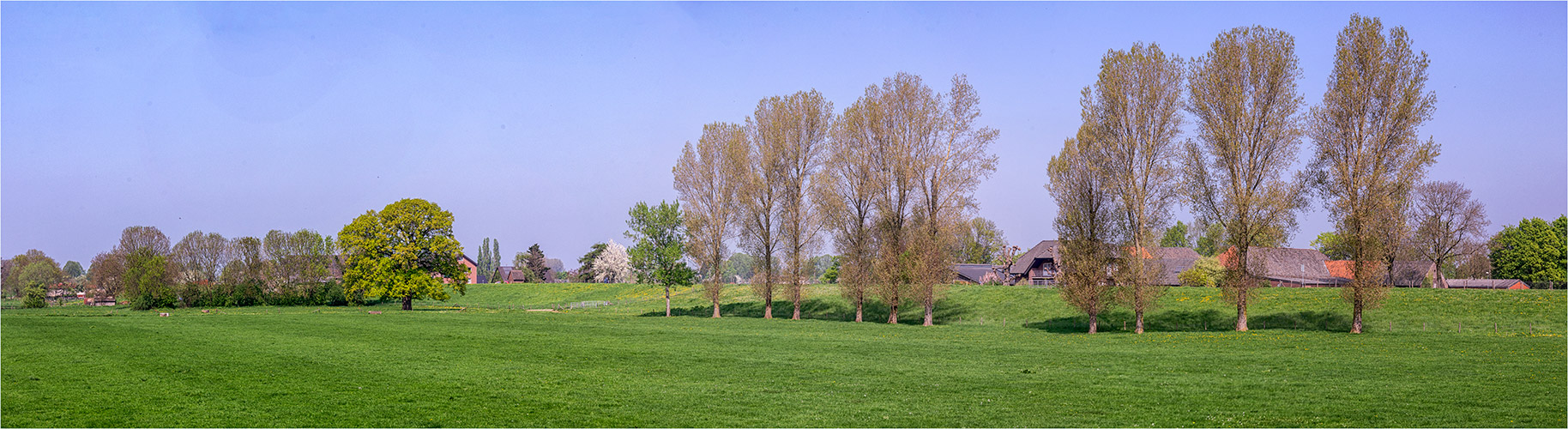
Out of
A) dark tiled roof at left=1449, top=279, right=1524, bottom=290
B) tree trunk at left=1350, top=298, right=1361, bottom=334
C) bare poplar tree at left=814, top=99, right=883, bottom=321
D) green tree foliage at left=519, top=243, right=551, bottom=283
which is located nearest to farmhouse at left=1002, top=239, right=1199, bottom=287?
dark tiled roof at left=1449, top=279, right=1524, bottom=290

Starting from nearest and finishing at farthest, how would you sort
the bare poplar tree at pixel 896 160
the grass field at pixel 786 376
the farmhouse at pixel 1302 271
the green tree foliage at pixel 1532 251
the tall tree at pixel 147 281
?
the grass field at pixel 786 376 → the bare poplar tree at pixel 896 160 → the tall tree at pixel 147 281 → the green tree foliage at pixel 1532 251 → the farmhouse at pixel 1302 271

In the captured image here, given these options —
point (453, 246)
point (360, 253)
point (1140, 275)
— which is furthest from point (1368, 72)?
point (360, 253)

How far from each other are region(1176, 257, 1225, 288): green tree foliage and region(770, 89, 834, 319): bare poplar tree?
30.8 meters

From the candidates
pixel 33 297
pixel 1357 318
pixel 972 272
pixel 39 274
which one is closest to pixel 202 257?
pixel 33 297

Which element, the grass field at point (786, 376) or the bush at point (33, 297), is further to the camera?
the bush at point (33, 297)

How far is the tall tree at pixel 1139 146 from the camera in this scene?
44.2 m

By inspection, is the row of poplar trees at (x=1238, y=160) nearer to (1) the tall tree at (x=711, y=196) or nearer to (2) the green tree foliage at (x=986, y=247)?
(1) the tall tree at (x=711, y=196)

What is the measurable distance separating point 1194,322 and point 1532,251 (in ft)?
223

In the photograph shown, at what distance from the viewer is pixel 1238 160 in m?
42.2

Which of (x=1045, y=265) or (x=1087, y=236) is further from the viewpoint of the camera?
(x=1045, y=265)

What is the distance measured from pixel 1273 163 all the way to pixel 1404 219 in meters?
5.76

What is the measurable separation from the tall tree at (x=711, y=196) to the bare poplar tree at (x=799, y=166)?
3.69 m

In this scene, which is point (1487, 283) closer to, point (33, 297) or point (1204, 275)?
point (1204, 275)

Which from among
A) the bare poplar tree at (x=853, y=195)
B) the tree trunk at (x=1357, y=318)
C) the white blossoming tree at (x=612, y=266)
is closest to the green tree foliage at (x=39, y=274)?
the white blossoming tree at (x=612, y=266)
